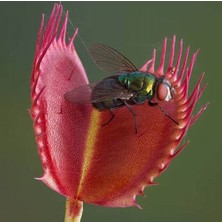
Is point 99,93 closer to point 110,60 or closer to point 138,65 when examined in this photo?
point 110,60

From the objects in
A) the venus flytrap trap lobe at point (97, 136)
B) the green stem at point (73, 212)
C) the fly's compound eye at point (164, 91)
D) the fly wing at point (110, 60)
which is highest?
the fly wing at point (110, 60)

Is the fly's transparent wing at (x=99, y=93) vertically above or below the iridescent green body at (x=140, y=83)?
below

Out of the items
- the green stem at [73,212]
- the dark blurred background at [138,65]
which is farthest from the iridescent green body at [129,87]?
the dark blurred background at [138,65]

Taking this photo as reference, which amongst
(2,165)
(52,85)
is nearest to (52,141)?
(52,85)

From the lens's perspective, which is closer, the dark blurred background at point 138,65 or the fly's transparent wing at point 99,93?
the fly's transparent wing at point 99,93

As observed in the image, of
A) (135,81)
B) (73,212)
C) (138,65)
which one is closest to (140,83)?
(135,81)

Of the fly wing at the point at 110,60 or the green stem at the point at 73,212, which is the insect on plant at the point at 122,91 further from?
the green stem at the point at 73,212

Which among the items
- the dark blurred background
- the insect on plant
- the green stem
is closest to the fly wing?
the insect on plant
